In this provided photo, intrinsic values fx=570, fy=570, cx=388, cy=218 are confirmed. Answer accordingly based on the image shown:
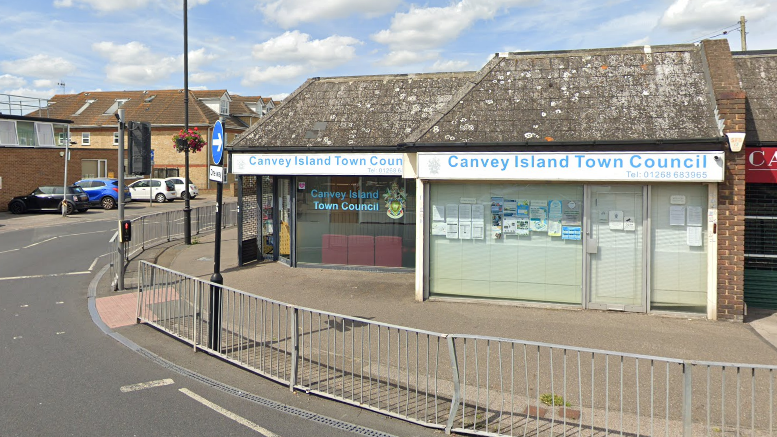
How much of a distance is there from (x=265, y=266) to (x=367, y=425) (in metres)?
9.09

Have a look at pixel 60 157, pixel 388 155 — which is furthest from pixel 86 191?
pixel 388 155

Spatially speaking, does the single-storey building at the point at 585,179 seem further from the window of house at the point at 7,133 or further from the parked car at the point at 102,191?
the window of house at the point at 7,133

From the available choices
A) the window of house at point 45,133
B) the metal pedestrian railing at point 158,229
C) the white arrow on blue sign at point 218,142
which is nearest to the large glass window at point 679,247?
the white arrow on blue sign at point 218,142

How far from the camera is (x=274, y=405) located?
19.7 ft

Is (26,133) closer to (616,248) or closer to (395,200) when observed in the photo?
(395,200)

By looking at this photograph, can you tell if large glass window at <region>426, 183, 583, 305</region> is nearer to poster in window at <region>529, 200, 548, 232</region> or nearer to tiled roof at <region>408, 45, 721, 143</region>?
poster in window at <region>529, 200, 548, 232</region>

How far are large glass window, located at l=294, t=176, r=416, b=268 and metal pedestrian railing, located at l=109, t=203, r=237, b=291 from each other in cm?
419

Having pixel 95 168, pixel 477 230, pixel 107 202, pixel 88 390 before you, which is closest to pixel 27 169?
pixel 107 202

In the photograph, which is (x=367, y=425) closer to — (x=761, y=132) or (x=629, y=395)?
(x=629, y=395)

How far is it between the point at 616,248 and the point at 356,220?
594 cm

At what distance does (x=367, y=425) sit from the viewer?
555cm

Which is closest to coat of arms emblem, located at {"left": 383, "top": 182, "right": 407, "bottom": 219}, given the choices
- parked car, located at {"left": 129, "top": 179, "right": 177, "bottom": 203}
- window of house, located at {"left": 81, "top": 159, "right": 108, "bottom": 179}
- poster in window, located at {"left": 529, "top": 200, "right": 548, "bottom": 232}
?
poster in window, located at {"left": 529, "top": 200, "right": 548, "bottom": 232}

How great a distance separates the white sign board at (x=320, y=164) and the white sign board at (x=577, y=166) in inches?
74.5

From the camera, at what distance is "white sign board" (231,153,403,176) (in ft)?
40.0
